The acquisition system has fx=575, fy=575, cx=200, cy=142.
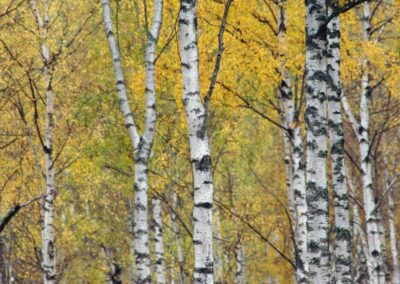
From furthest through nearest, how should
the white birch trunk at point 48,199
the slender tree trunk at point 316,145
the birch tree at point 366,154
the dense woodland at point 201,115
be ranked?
the birch tree at point 366,154
the white birch trunk at point 48,199
the dense woodland at point 201,115
the slender tree trunk at point 316,145

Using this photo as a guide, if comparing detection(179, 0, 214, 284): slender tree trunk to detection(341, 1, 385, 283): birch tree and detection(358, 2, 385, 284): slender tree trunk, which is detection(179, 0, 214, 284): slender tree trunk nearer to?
detection(341, 1, 385, 283): birch tree

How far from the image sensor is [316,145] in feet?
19.5

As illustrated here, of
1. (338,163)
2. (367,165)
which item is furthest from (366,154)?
(338,163)

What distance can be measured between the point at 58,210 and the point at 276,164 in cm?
927

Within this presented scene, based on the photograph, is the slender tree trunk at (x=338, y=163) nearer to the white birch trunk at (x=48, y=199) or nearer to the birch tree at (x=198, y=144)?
the birch tree at (x=198, y=144)

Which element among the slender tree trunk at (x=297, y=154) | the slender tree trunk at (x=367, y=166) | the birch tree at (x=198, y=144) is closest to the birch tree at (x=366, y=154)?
the slender tree trunk at (x=367, y=166)

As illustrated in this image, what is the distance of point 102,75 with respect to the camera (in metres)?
15.9

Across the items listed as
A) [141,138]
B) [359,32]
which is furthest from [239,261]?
[141,138]

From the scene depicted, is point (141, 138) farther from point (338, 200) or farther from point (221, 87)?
point (338, 200)

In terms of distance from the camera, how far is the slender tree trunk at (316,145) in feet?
19.1

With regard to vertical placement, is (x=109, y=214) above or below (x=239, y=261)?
above

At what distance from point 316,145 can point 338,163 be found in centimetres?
179

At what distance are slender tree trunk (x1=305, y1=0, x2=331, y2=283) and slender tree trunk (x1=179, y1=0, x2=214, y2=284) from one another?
41.4 inches

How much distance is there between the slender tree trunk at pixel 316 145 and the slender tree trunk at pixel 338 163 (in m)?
1.51
